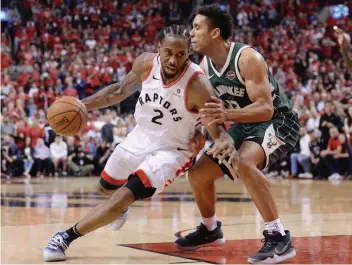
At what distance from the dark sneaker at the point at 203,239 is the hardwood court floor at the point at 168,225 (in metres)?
0.11

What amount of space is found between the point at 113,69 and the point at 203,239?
1491 centimetres

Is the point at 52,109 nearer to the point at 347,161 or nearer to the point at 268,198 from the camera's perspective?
the point at 268,198

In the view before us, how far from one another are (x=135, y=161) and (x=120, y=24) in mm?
19043

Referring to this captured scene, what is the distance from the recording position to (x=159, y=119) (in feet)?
17.6

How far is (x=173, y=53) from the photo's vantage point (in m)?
5.18

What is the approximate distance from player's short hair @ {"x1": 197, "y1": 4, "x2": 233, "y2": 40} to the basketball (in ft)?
4.03

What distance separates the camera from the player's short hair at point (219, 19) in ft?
17.6

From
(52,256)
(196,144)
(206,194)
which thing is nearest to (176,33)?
(196,144)

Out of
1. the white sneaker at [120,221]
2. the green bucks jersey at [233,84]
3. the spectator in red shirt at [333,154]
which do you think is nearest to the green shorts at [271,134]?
the green bucks jersey at [233,84]

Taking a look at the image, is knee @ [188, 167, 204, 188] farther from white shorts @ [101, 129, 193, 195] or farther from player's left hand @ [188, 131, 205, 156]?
player's left hand @ [188, 131, 205, 156]

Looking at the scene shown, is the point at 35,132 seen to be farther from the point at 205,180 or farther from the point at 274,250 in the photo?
the point at 274,250

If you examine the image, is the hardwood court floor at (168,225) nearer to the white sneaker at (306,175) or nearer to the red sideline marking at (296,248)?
the red sideline marking at (296,248)

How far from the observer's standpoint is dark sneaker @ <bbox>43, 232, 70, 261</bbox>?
16.0 ft

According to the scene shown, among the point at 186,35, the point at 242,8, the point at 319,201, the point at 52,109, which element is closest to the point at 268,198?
the point at 186,35
